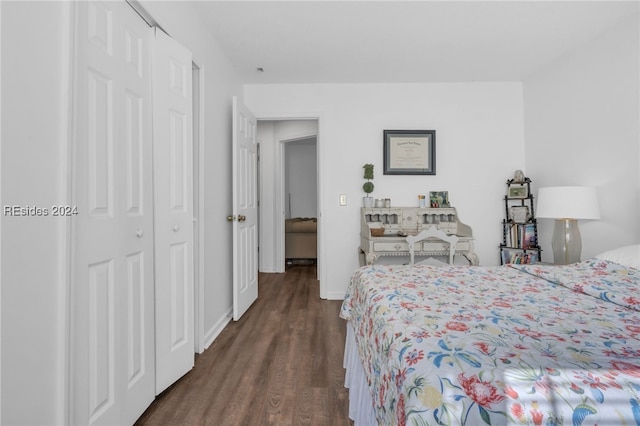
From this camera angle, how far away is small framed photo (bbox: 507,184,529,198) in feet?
11.3

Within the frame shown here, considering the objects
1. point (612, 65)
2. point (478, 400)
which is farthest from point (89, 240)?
point (612, 65)

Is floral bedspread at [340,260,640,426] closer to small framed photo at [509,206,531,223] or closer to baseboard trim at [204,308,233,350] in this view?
baseboard trim at [204,308,233,350]

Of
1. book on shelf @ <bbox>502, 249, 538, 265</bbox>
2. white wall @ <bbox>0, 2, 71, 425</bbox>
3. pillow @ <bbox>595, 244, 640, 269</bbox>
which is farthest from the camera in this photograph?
book on shelf @ <bbox>502, 249, 538, 265</bbox>

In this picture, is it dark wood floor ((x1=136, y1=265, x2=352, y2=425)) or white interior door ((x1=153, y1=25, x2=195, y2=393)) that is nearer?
dark wood floor ((x1=136, y1=265, x2=352, y2=425))

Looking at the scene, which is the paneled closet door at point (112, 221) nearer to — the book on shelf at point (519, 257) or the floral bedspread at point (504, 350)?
the floral bedspread at point (504, 350)

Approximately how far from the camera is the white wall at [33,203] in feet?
3.08

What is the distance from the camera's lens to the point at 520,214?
341cm

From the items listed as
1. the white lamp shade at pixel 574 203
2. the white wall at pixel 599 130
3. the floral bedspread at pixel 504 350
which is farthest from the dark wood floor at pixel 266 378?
the white wall at pixel 599 130

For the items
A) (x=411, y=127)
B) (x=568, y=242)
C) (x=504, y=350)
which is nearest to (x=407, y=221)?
(x=411, y=127)

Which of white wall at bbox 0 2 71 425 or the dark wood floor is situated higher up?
white wall at bbox 0 2 71 425

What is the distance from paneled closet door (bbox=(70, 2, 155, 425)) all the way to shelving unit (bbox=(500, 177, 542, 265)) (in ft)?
11.3

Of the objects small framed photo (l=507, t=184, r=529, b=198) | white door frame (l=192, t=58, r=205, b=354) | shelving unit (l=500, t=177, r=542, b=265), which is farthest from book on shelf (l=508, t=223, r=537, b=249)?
white door frame (l=192, t=58, r=205, b=354)

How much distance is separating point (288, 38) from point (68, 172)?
213 centimetres

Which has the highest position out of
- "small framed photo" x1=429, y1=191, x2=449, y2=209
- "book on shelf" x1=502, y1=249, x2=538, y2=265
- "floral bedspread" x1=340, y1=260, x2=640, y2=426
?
"small framed photo" x1=429, y1=191, x2=449, y2=209
